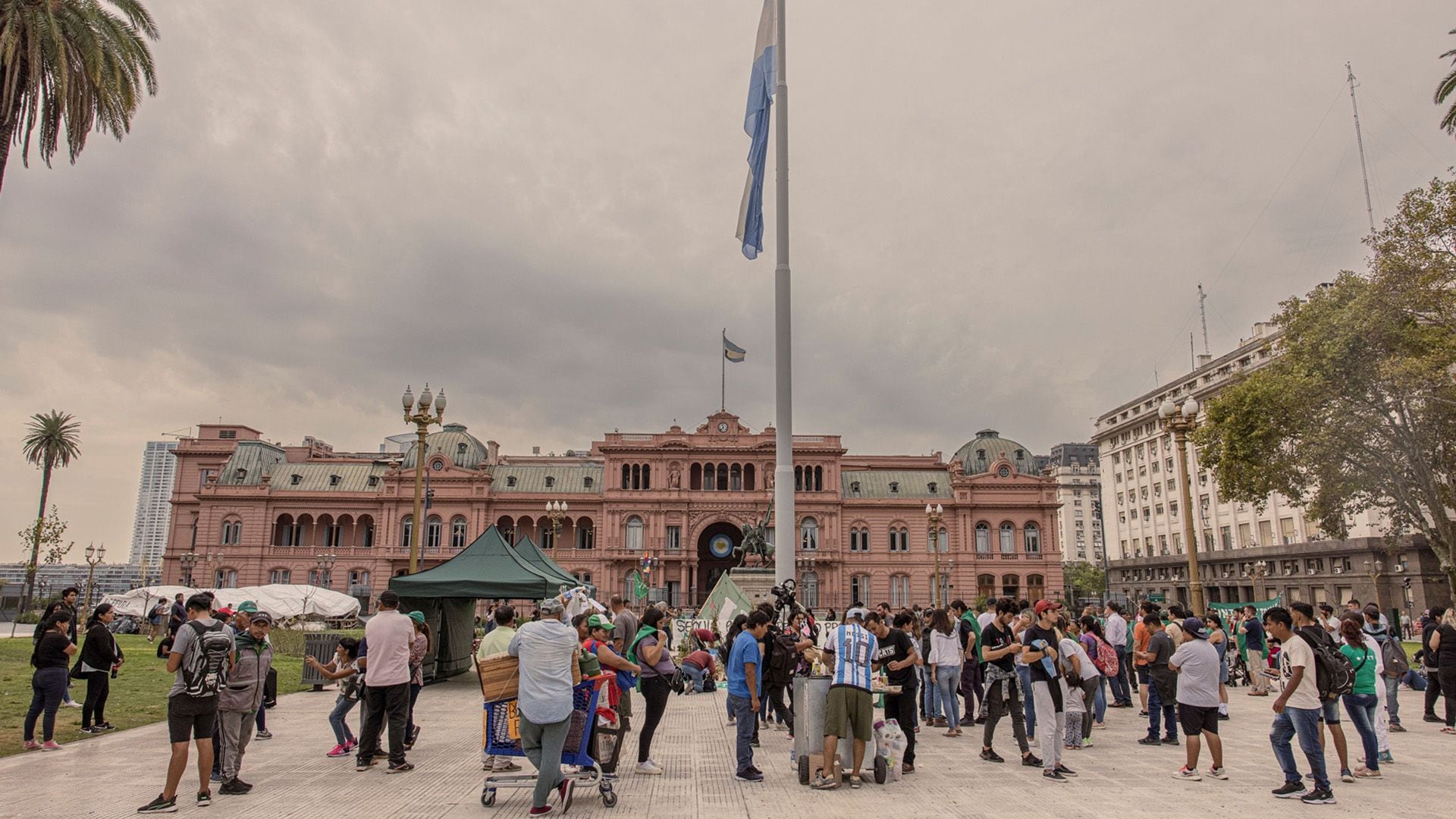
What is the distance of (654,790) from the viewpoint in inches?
346

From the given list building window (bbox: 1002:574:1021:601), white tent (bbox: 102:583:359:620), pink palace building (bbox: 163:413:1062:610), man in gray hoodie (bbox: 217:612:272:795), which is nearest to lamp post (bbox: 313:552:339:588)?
pink palace building (bbox: 163:413:1062:610)

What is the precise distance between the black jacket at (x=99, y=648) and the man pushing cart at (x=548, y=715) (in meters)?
7.04

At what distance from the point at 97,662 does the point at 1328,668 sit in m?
15.2

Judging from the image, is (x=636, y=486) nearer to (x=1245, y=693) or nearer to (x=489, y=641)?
(x=1245, y=693)

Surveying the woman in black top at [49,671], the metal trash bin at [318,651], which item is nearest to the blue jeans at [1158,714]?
the woman in black top at [49,671]

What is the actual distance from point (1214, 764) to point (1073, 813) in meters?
2.69

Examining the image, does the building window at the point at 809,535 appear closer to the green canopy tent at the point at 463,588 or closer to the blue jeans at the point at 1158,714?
the green canopy tent at the point at 463,588

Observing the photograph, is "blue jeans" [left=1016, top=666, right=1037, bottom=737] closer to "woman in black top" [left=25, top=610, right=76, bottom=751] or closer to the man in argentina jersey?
the man in argentina jersey

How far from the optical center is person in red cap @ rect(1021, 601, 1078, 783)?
30.8 feet

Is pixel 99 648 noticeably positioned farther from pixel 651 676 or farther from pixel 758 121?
pixel 758 121

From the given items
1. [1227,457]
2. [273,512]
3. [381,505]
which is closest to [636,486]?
[381,505]

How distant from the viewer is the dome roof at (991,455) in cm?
6391

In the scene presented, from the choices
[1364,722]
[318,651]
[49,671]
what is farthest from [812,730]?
[318,651]

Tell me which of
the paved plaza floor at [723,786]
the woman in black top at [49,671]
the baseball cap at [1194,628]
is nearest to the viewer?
the paved plaza floor at [723,786]
